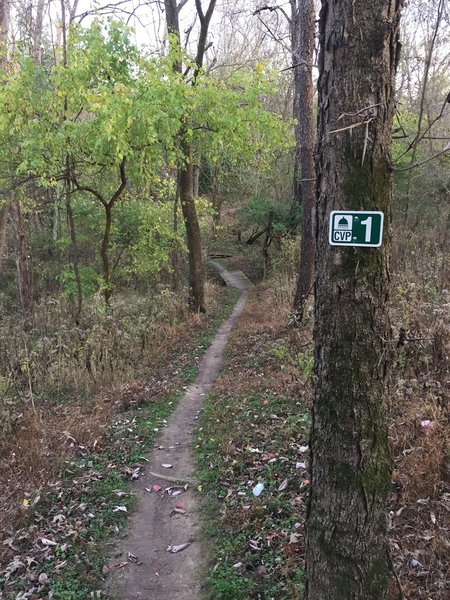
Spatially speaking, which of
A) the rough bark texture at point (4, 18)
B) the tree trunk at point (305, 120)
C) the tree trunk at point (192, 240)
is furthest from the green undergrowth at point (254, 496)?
the rough bark texture at point (4, 18)

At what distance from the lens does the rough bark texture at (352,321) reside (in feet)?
7.00

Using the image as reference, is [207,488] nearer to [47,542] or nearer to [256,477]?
[256,477]

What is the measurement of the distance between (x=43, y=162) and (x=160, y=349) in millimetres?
4461

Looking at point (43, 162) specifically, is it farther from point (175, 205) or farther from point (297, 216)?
point (297, 216)

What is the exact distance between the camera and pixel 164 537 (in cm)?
425

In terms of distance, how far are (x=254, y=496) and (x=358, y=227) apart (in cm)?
311

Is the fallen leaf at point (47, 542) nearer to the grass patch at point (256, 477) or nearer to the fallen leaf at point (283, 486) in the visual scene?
the grass patch at point (256, 477)

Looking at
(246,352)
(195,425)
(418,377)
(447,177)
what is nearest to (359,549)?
(418,377)

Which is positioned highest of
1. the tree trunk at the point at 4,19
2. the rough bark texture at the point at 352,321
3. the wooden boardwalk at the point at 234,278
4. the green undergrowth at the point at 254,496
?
the tree trunk at the point at 4,19

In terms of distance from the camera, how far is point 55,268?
1658cm

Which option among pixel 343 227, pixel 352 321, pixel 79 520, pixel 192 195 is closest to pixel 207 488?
pixel 79 520

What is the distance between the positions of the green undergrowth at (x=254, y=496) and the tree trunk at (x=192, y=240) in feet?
23.4

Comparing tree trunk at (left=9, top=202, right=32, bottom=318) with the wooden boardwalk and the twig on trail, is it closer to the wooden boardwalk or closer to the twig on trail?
the wooden boardwalk

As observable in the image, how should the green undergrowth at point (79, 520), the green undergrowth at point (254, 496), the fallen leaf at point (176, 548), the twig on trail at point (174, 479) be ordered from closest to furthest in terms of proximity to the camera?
1. the green undergrowth at point (254, 496)
2. the green undergrowth at point (79, 520)
3. the fallen leaf at point (176, 548)
4. the twig on trail at point (174, 479)
